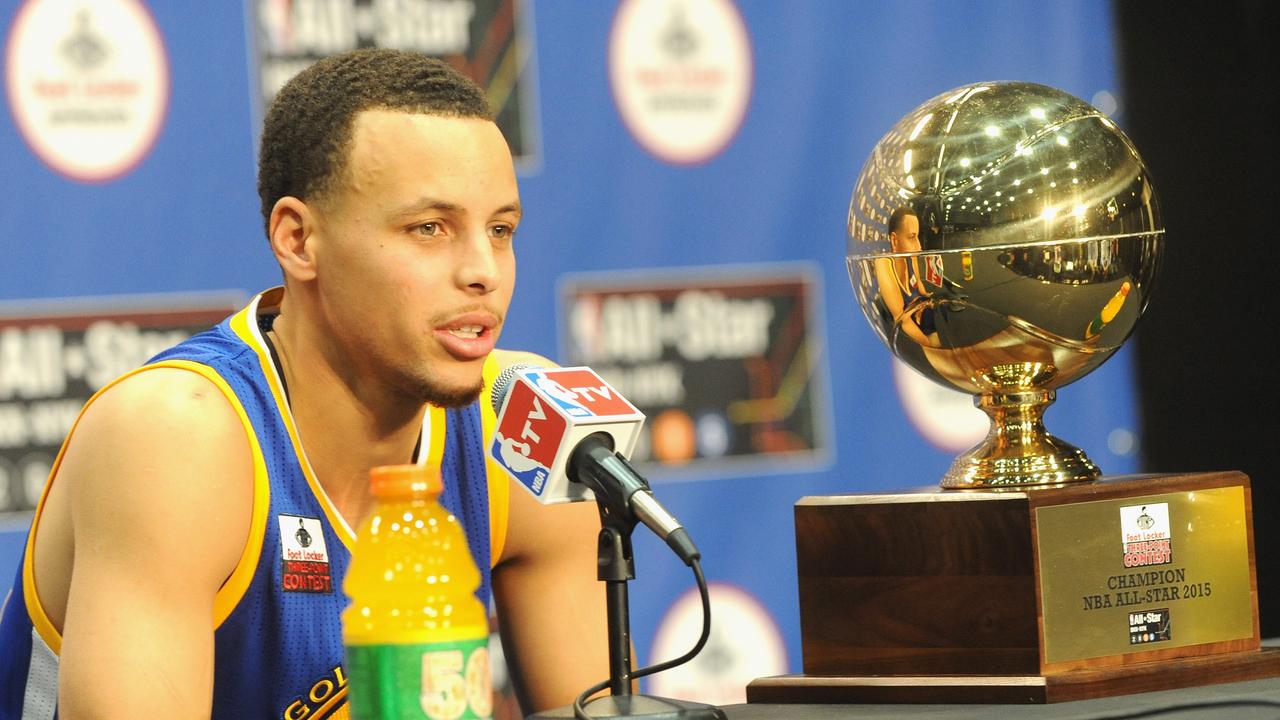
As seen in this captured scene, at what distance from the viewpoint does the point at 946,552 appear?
1.19 meters

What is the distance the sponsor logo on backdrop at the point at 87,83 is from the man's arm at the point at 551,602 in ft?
3.18

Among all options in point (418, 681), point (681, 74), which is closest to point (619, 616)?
point (418, 681)

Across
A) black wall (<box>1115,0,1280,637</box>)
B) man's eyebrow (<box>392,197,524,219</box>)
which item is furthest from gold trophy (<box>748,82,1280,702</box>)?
black wall (<box>1115,0,1280,637</box>)

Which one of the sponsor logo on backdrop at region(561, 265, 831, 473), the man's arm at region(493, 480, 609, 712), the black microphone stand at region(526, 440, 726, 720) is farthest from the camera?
the sponsor logo on backdrop at region(561, 265, 831, 473)

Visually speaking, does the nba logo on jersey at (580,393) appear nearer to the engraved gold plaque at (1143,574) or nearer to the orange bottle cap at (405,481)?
the orange bottle cap at (405,481)

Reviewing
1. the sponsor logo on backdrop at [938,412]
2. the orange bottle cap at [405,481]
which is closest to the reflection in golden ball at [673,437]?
the sponsor logo on backdrop at [938,412]

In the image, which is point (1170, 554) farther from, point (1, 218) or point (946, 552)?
point (1, 218)

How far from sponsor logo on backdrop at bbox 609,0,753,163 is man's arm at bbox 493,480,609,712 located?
1056 millimetres

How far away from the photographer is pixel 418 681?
85 cm

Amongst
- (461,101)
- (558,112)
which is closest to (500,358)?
(461,101)

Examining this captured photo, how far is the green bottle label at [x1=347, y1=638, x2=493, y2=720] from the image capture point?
848 millimetres

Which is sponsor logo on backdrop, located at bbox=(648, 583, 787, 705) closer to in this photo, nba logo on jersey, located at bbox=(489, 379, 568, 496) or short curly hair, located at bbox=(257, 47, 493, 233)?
short curly hair, located at bbox=(257, 47, 493, 233)

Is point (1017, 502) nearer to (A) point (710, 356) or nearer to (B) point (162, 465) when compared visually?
(B) point (162, 465)

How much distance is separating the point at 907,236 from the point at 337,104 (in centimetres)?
50
